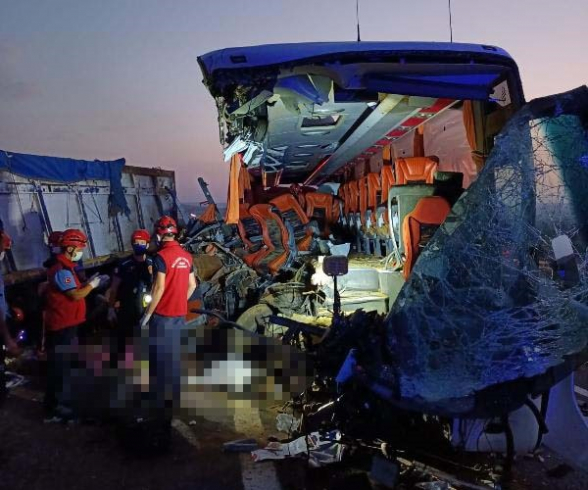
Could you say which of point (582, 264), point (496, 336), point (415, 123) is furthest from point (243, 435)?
point (415, 123)

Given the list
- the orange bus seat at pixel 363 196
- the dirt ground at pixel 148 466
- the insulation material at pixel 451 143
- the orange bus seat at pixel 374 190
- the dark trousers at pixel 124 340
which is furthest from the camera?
the orange bus seat at pixel 363 196

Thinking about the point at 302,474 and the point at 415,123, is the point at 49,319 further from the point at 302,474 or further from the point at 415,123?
the point at 415,123

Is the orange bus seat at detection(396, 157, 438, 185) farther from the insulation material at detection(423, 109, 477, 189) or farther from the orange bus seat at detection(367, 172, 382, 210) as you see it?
the orange bus seat at detection(367, 172, 382, 210)

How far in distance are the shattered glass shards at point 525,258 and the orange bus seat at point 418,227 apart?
294 cm

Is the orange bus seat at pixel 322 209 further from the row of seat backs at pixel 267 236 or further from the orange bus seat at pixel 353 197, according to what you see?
the row of seat backs at pixel 267 236

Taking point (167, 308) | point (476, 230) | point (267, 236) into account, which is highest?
point (267, 236)

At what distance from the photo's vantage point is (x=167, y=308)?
438 centimetres

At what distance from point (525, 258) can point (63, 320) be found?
167 inches

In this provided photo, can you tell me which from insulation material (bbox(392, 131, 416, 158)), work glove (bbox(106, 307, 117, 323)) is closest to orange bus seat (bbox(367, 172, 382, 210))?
insulation material (bbox(392, 131, 416, 158))

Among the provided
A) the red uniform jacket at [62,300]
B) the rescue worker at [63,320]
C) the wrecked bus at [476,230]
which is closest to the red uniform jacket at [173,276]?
the rescue worker at [63,320]

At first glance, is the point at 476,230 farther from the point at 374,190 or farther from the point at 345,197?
the point at 345,197

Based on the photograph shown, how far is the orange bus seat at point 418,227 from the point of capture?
20.0 ft

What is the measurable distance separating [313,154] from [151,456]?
323 inches

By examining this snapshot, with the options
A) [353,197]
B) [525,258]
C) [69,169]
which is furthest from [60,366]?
[353,197]
